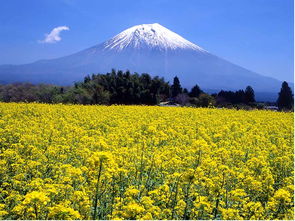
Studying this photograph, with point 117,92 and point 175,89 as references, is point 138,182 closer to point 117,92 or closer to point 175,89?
point 117,92

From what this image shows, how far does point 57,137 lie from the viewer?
8.46m

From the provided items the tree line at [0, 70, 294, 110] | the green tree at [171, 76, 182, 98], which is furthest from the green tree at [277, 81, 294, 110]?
the green tree at [171, 76, 182, 98]

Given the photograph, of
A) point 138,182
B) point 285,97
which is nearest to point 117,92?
point 285,97

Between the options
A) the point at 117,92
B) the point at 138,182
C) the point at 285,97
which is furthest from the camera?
the point at 285,97

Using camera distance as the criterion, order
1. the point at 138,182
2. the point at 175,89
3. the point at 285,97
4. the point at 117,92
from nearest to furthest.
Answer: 1. the point at 138,182
2. the point at 117,92
3. the point at 285,97
4. the point at 175,89

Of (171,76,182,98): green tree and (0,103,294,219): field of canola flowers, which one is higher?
(171,76,182,98): green tree

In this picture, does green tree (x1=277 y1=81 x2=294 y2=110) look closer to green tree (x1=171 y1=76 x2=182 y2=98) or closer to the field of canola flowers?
green tree (x1=171 y1=76 x2=182 y2=98)

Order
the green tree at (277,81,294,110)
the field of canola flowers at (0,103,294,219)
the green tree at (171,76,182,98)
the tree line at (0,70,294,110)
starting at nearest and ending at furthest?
the field of canola flowers at (0,103,294,219)
the tree line at (0,70,294,110)
the green tree at (277,81,294,110)
the green tree at (171,76,182,98)

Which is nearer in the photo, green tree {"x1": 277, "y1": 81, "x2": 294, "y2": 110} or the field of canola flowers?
the field of canola flowers

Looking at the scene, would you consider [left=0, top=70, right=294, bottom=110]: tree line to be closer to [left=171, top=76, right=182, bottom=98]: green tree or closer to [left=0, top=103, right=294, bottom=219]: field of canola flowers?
Answer: [left=171, top=76, right=182, bottom=98]: green tree

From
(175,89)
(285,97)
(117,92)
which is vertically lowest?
(117,92)

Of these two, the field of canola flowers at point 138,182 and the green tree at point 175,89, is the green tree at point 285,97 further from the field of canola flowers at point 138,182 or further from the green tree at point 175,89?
the field of canola flowers at point 138,182

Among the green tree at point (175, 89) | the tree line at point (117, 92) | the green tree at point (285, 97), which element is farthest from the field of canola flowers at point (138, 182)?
the green tree at point (175, 89)

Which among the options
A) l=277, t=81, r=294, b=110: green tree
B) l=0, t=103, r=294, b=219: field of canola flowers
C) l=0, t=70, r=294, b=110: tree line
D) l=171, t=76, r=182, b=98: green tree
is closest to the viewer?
l=0, t=103, r=294, b=219: field of canola flowers
